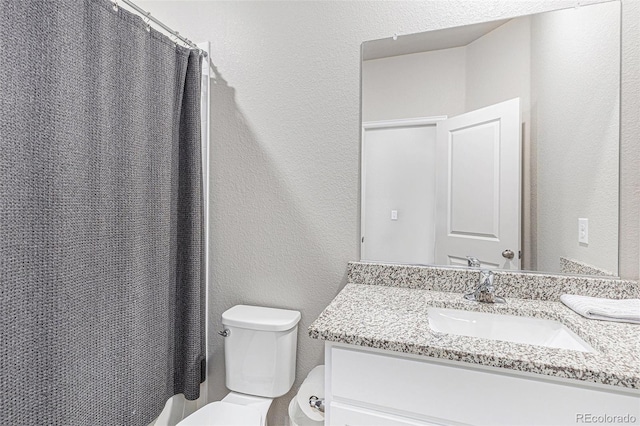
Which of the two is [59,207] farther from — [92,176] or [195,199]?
[195,199]

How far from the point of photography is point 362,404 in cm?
91

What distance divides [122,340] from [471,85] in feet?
5.23

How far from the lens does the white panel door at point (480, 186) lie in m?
1.29

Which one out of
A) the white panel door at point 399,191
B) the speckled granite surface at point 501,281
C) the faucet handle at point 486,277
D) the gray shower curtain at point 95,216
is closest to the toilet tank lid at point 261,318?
the gray shower curtain at point 95,216

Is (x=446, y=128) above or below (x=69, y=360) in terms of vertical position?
above

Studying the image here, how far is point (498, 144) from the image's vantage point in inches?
51.1

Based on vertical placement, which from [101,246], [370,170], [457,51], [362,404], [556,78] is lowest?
[362,404]

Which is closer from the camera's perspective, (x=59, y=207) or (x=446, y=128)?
(x=59, y=207)

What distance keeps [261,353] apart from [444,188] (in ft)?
3.40

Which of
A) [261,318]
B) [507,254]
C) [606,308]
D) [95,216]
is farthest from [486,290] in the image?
[95,216]

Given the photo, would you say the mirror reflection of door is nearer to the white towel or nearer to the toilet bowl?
the white towel

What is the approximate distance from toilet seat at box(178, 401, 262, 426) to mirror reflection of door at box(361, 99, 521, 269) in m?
0.78

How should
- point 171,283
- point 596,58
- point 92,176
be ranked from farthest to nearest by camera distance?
point 171,283
point 596,58
point 92,176

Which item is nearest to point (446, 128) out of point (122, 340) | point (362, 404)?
point (362, 404)
